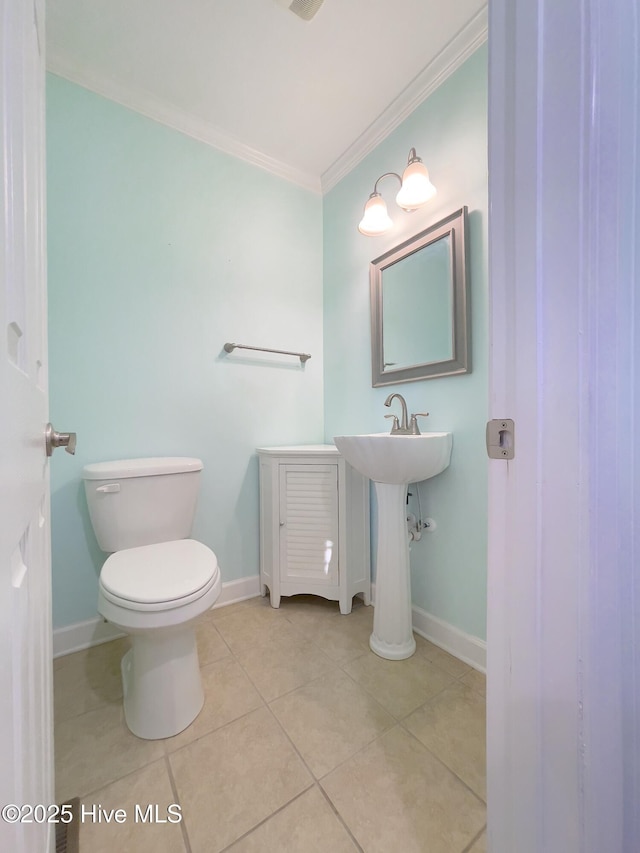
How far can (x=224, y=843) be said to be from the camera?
0.72 m

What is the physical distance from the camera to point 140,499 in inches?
50.3

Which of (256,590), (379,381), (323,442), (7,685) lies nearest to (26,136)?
(7,685)

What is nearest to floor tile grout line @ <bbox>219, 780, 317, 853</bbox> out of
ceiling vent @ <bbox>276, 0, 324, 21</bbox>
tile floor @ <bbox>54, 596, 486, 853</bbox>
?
tile floor @ <bbox>54, 596, 486, 853</bbox>

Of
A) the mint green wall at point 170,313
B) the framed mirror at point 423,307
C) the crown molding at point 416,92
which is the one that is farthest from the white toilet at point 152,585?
the crown molding at point 416,92

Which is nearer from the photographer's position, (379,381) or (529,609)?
(529,609)

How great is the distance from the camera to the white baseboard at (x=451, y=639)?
1238 mm

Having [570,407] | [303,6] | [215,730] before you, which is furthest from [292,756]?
[303,6]

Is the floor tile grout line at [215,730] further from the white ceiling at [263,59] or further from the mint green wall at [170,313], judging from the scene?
the white ceiling at [263,59]

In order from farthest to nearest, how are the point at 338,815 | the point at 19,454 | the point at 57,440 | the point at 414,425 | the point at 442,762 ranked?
Answer: the point at 414,425
the point at 442,762
the point at 338,815
the point at 57,440
the point at 19,454

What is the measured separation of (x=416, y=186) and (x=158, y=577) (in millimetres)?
1702

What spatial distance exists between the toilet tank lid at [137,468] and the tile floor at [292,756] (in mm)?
736

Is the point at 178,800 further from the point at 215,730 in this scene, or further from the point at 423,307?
the point at 423,307

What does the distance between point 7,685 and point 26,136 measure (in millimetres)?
728

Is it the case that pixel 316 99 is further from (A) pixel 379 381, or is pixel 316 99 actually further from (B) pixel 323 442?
(B) pixel 323 442
